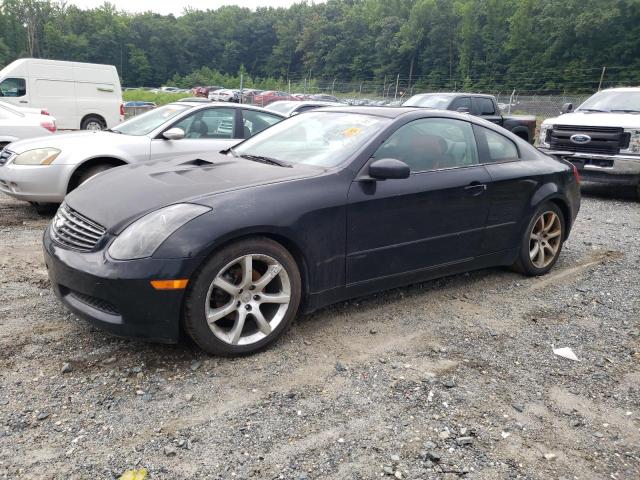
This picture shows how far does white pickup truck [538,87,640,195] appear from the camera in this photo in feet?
28.8

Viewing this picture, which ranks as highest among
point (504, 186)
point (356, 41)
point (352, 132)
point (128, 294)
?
point (356, 41)

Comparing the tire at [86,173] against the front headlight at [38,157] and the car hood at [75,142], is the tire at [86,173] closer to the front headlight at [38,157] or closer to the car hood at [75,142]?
the car hood at [75,142]

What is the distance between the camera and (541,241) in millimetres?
4891

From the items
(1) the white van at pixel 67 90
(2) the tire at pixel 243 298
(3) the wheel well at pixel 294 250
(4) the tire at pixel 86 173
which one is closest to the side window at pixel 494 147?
(3) the wheel well at pixel 294 250

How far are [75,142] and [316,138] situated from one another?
3653 mm

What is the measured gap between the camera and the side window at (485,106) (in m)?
13.7

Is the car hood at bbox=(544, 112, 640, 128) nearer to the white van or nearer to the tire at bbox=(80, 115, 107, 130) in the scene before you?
the white van

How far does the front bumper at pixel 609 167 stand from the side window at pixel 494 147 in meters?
4.53

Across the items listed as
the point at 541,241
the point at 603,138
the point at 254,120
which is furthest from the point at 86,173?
the point at 603,138

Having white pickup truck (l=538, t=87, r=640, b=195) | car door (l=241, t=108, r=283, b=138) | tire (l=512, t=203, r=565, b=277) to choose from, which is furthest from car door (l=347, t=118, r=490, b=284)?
white pickup truck (l=538, t=87, r=640, b=195)

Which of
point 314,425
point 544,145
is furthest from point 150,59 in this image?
point 314,425

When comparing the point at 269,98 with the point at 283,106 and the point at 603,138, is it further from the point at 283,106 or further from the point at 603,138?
the point at 603,138

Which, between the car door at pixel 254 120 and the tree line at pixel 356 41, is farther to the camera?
the tree line at pixel 356 41

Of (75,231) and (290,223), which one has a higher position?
(290,223)
